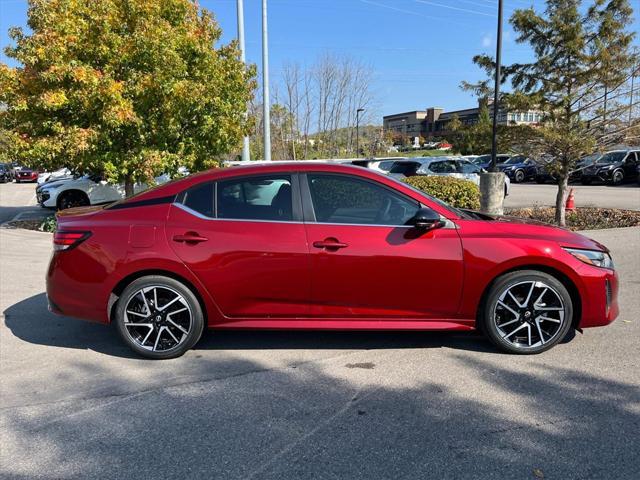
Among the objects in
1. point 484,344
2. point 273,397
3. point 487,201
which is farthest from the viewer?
point 487,201

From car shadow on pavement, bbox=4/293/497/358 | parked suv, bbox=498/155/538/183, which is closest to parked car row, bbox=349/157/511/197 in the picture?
parked suv, bbox=498/155/538/183

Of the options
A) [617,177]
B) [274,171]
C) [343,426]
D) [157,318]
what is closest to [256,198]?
[274,171]

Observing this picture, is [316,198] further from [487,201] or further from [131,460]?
[487,201]

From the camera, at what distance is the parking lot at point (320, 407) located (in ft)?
9.19

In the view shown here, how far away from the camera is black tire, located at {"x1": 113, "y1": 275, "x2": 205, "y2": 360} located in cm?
415

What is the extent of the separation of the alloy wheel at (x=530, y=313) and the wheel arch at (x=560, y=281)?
0.36ft

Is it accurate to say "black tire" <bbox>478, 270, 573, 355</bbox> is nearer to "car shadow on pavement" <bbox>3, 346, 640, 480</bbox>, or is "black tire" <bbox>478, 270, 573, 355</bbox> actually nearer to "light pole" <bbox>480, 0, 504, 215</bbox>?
"car shadow on pavement" <bbox>3, 346, 640, 480</bbox>

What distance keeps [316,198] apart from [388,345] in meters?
1.43

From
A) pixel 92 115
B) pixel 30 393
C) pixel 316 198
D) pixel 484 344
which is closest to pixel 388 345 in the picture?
pixel 484 344

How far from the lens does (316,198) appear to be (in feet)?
13.8

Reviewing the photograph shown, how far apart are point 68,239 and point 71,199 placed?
37.2 ft

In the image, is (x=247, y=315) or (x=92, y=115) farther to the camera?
(x=92, y=115)

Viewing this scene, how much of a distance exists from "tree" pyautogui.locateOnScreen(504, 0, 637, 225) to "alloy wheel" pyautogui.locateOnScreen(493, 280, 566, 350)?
7.20 meters

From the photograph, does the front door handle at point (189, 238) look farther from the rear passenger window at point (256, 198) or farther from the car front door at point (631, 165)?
the car front door at point (631, 165)
